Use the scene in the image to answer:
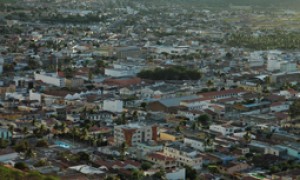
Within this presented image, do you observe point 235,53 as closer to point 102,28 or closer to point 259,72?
point 259,72

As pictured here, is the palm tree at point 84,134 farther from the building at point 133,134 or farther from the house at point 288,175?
the house at point 288,175

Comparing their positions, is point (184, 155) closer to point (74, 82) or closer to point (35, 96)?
point (35, 96)

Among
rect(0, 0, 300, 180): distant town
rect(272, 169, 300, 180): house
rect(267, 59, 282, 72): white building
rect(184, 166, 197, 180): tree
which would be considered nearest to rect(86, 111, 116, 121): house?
rect(0, 0, 300, 180): distant town

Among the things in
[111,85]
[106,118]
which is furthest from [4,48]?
[106,118]

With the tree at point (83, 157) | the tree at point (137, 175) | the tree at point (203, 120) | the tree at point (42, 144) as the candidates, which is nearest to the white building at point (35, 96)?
the tree at point (203, 120)

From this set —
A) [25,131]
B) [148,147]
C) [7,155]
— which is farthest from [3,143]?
[148,147]

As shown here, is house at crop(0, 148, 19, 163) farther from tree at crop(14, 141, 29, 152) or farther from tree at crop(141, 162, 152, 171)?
tree at crop(141, 162, 152, 171)
